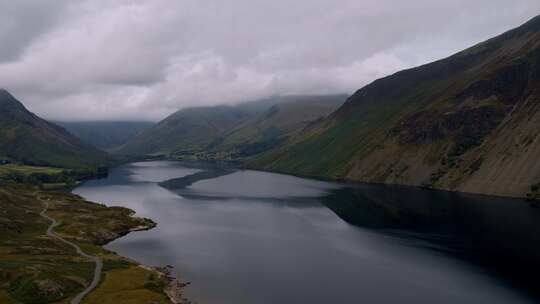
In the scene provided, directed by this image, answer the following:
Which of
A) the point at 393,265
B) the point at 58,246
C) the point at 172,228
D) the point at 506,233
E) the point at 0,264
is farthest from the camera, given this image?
the point at 172,228

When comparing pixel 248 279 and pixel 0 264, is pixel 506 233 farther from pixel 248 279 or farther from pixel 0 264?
pixel 0 264

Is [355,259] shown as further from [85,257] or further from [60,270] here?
[60,270]

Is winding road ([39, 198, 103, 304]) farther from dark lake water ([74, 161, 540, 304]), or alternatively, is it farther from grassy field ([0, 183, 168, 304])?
dark lake water ([74, 161, 540, 304])

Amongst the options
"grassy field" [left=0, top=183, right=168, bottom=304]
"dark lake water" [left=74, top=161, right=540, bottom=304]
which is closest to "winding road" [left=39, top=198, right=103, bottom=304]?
"grassy field" [left=0, top=183, right=168, bottom=304]

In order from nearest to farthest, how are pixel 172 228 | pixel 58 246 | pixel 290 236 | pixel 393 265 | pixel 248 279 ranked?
pixel 248 279 → pixel 393 265 → pixel 58 246 → pixel 290 236 → pixel 172 228

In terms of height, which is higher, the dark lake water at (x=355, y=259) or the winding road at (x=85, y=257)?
the winding road at (x=85, y=257)

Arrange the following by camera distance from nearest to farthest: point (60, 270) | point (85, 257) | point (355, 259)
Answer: point (60, 270)
point (85, 257)
point (355, 259)

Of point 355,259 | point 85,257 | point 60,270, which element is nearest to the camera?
point 60,270

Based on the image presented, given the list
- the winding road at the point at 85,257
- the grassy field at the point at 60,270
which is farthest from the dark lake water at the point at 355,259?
the winding road at the point at 85,257

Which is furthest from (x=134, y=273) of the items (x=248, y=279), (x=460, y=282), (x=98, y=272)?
(x=460, y=282)

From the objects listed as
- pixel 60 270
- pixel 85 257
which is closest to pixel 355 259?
pixel 85 257

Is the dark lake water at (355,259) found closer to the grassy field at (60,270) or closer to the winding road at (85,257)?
the grassy field at (60,270)
